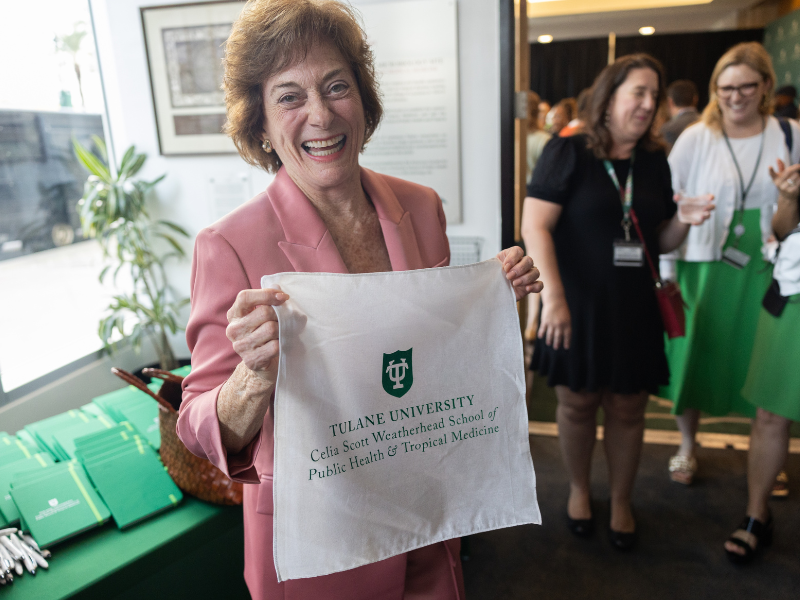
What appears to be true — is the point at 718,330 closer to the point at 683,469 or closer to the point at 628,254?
the point at 683,469

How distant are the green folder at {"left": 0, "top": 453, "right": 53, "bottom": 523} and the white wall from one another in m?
0.89

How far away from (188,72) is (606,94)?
205 cm

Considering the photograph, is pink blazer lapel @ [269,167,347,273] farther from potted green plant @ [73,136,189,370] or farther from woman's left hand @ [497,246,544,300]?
potted green plant @ [73,136,189,370]

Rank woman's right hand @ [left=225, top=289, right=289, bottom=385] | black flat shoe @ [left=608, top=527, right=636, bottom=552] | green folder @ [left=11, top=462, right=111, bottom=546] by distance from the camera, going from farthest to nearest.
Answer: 1. black flat shoe @ [left=608, top=527, right=636, bottom=552]
2. green folder @ [left=11, top=462, right=111, bottom=546]
3. woman's right hand @ [left=225, top=289, right=289, bottom=385]

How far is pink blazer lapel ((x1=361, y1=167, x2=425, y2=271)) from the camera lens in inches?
43.5

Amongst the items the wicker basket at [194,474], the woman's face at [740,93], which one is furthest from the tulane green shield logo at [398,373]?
the woman's face at [740,93]

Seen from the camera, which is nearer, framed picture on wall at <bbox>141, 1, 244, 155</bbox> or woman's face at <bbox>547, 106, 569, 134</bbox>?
framed picture on wall at <bbox>141, 1, 244, 155</bbox>

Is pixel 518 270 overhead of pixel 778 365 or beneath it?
overhead

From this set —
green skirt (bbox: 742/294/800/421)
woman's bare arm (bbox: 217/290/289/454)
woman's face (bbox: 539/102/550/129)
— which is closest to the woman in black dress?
green skirt (bbox: 742/294/800/421)

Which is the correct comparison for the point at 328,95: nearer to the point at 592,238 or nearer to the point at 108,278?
the point at 592,238

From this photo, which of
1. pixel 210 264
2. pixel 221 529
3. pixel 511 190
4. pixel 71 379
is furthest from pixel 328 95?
pixel 71 379

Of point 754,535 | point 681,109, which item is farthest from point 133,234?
point 681,109

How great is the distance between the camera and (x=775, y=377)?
2.04 metres

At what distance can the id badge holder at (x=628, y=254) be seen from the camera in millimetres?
1980
